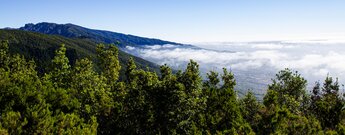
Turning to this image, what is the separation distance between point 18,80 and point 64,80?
2533 centimetres

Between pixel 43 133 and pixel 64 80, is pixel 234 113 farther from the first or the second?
pixel 64 80

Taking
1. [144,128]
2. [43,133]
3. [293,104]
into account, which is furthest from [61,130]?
[293,104]

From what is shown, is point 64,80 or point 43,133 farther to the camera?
point 64,80

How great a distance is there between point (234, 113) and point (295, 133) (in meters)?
10.0

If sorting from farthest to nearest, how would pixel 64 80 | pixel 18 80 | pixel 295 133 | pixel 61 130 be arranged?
pixel 64 80, pixel 18 80, pixel 295 133, pixel 61 130

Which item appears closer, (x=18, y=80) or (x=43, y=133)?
(x=43, y=133)

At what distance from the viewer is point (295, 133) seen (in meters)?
44.2

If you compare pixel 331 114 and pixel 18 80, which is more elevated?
pixel 18 80

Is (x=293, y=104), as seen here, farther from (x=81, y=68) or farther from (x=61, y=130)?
(x=61, y=130)

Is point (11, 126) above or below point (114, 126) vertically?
above

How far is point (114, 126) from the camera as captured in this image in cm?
5553

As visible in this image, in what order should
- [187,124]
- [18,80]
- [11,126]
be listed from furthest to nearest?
1. [18,80]
2. [187,124]
3. [11,126]

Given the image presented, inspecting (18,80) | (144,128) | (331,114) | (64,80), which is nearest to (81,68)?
(64,80)

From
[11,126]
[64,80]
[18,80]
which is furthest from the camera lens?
[64,80]
